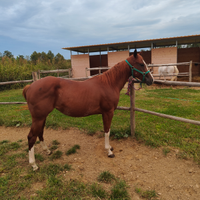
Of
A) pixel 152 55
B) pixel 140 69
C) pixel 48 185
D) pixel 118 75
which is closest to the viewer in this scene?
pixel 48 185

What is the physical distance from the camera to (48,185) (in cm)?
217

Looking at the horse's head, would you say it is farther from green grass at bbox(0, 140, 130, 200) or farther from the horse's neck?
green grass at bbox(0, 140, 130, 200)

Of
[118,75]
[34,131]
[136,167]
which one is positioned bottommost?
[136,167]

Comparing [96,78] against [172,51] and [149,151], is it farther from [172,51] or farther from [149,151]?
[172,51]

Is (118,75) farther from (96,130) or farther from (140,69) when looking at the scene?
(96,130)

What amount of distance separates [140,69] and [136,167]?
1.80m

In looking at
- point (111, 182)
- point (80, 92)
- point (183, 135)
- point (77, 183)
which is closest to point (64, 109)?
point (80, 92)

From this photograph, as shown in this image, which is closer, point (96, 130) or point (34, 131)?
point (34, 131)

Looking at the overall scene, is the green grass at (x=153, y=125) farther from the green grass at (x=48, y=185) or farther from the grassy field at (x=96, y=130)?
the green grass at (x=48, y=185)

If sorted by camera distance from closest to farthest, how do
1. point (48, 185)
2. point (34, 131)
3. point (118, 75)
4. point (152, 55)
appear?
Answer: point (48, 185) < point (34, 131) < point (118, 75) < point (152, 55)

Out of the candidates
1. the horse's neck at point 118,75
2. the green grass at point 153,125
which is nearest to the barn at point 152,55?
the green grass at point 153,125

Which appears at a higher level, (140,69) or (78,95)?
(140,69)

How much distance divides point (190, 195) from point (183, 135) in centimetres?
176

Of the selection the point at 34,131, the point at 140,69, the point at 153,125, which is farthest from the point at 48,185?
the point at 153,125
